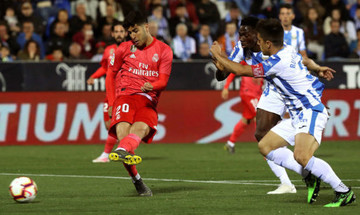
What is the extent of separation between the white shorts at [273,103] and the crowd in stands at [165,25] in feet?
32.4

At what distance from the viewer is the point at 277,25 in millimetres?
9062

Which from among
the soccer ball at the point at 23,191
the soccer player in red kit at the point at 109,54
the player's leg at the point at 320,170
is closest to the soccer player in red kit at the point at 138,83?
the soccer ball at the point at 23,191

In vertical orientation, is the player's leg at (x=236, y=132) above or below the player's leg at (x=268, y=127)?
below

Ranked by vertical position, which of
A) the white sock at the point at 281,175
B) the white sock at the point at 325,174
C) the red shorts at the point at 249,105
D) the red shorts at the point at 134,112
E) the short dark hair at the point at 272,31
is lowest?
the red shorts at the point at 249,105

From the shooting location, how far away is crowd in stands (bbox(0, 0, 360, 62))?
68.7ft

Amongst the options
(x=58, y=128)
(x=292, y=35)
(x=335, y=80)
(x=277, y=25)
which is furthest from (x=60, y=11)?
(x=277, y=25)

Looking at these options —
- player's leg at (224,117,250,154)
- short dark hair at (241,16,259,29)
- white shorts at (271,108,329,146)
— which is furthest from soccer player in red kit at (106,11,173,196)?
player's leg at (224,117,250,154)

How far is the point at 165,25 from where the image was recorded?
22.4 metres

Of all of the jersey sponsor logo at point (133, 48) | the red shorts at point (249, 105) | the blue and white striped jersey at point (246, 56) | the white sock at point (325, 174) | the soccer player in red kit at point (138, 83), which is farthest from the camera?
the red shorts at point (249, 105)

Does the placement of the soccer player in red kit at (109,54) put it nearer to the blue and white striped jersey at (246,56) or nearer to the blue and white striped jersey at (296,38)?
the blue and white striped jersey at (296,38)

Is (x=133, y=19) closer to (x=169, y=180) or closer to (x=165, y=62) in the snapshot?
(x=165, y=62)

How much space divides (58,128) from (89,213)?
10.0 m

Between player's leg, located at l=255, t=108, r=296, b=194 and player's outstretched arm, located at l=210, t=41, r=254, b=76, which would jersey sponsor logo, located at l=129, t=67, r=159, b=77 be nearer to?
player's leg, located at l=255, t=108, r=296, b=194

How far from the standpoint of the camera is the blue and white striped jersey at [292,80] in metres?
8.93
